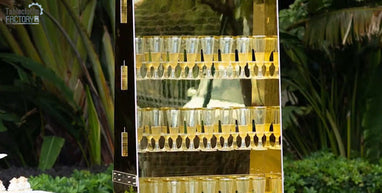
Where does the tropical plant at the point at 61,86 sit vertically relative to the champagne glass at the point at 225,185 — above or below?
above

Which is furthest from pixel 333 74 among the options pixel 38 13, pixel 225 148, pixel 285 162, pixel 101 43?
pixel 225 148

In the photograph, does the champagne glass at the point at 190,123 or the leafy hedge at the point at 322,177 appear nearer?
the champagne glass at the point at 190,123

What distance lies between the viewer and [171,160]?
16.6 ft

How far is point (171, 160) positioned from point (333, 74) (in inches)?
169

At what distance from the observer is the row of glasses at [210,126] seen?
5020 mm

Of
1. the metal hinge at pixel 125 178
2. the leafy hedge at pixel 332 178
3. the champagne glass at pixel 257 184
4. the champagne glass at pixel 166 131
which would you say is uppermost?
the champagne glass at pixel 166 131

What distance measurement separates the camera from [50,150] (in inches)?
303

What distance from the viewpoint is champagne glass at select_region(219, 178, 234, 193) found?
5.13 m

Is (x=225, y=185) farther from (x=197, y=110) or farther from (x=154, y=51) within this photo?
(x=154, y=51)

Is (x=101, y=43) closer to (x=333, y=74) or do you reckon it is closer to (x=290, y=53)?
(x=290, y=53)

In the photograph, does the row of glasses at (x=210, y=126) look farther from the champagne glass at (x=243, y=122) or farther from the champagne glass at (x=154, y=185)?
the champagne glass at (x=154, y=185)

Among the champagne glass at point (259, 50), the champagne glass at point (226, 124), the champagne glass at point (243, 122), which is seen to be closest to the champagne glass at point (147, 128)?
the champagne glass at point (226, 124)

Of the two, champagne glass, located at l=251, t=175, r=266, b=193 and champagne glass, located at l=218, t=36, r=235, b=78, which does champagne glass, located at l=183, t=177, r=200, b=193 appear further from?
champagne glass, located at l=218, t=36, r=235, b=78

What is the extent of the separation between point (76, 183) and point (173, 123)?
2098 millimetres
